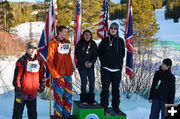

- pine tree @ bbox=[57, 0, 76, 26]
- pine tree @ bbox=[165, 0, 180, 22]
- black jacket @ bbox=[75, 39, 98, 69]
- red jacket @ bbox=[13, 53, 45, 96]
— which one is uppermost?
pine tree @ bbox=[165, 0, 180, 22]

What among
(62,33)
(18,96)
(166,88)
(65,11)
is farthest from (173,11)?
(18,96)

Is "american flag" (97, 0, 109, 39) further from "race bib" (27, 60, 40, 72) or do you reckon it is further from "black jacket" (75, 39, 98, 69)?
"race bib" (27, 60, 40, 72)

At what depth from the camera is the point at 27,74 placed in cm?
374

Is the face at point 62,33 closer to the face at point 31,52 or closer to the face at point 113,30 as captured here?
the face at point 31,52

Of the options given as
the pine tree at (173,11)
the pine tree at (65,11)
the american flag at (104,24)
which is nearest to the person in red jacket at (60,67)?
the american flag at (104,24)

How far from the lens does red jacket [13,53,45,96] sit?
3.69 m

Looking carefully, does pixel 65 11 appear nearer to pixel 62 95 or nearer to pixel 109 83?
pixel 109 83

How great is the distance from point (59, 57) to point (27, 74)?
708 mm

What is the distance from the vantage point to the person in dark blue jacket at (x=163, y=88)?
409cm

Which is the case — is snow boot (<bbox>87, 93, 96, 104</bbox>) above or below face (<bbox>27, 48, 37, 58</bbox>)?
below

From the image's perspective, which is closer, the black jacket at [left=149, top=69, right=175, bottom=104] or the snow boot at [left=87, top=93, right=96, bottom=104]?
the black jacket at [left=149, top=69, right=175, bottom=104]

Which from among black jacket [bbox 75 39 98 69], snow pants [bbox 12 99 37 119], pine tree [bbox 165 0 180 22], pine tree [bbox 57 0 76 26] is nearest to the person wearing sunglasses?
black jacket [bbox 75 39 98 69]

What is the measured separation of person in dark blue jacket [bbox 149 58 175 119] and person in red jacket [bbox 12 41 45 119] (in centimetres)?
225

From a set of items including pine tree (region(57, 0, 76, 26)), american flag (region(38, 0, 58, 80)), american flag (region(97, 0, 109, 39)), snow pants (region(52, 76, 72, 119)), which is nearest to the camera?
snow pants (region(52, 76, 72, 119))
